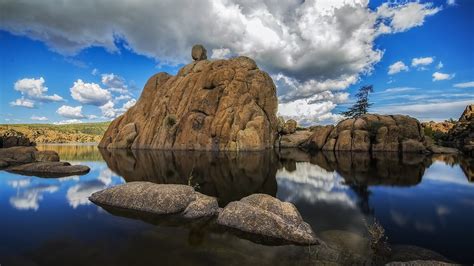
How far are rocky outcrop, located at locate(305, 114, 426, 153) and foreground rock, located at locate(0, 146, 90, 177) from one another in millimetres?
57335

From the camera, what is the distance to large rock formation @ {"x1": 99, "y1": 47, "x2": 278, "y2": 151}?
A: 236ft

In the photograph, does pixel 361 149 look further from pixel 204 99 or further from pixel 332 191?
pixel 332 191

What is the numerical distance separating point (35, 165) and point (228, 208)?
29703mm

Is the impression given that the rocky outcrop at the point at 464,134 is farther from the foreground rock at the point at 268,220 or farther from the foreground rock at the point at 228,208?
the foreground rock at the point at 228,208

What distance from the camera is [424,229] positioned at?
12.7m

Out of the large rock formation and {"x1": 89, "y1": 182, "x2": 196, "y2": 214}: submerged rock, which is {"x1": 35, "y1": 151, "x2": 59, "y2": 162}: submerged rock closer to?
{"x1": 89, "y1": 182, "x2": 196, "y2": 214}: submerged rock

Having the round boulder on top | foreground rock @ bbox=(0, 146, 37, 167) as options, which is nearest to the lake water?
foreground rock @ bbox=(0, 146, 37, 167)

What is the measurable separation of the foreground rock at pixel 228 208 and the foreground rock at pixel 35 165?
52.9ft

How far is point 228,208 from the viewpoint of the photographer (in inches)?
526

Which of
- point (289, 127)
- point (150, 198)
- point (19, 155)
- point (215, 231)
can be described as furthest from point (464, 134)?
point (19, 155)

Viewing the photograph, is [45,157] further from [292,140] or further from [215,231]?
[292,140]

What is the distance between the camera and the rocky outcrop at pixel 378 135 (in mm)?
62781

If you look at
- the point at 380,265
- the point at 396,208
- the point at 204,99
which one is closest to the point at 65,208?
the point at 380,265

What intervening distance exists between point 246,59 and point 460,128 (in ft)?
237
